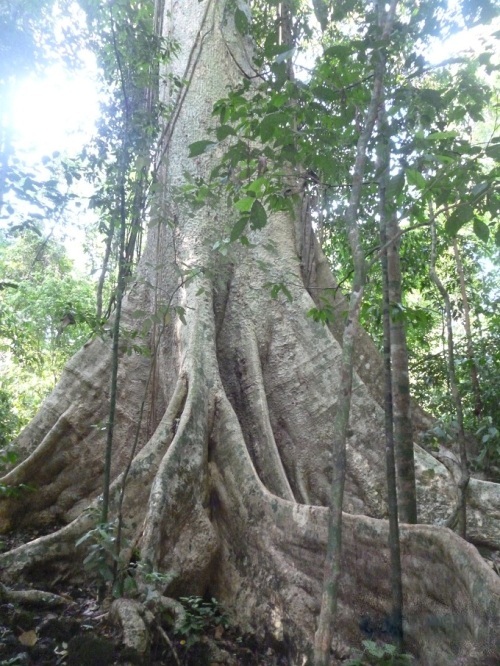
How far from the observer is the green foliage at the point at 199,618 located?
2.70 m

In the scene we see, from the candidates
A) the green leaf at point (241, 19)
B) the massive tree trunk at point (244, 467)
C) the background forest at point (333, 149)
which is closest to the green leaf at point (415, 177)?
the background forest at point (333, 149)

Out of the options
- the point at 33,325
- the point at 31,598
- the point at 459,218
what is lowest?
the point at 31,598

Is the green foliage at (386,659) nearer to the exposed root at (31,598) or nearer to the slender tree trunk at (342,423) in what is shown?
the slender tree trunk at (342,423)

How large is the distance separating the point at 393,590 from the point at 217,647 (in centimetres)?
99

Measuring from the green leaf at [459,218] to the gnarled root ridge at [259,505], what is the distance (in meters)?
1.19

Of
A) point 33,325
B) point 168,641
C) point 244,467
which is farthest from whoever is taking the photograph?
point 33,325

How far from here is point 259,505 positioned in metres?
3.36

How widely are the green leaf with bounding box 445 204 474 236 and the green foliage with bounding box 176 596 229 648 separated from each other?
6.96 feet

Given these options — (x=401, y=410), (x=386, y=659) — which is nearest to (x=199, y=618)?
(x=386, y=659)

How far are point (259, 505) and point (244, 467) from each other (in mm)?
306

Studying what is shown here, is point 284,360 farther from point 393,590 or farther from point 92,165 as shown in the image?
point 393,590

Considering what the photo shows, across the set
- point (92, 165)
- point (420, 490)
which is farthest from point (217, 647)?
point (92, 165)

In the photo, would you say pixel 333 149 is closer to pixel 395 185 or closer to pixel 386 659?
pixel 395 185

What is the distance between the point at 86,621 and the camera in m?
2.73
